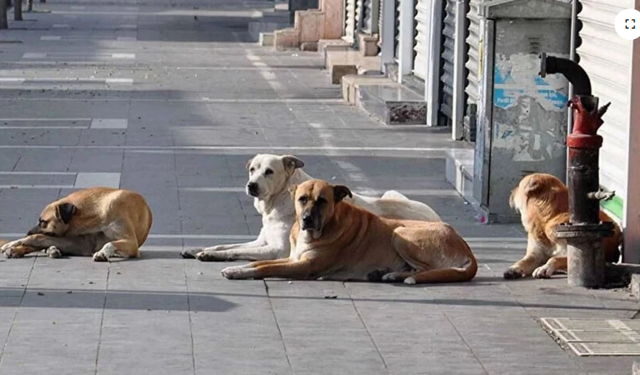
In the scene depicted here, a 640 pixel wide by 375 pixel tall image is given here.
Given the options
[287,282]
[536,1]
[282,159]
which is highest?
[536,1]

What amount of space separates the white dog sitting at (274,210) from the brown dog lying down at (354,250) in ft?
1.49

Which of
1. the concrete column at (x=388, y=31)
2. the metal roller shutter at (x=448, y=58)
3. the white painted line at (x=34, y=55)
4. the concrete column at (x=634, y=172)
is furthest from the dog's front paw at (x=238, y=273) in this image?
the white painted line at (x=34, y=55)

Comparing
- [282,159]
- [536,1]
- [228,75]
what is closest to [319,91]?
[228,75]

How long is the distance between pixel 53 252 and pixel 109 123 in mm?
8227

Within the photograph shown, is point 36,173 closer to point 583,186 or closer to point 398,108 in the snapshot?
point 398,108

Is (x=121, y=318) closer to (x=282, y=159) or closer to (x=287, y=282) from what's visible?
(x=287, y=282)

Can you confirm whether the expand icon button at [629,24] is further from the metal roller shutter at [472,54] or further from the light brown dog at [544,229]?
the metal roller shutter at [472,54]

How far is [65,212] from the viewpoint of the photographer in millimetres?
9852

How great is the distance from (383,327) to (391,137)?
9196mm

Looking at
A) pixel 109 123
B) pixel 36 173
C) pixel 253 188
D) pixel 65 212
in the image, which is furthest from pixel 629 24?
pixel 109 123

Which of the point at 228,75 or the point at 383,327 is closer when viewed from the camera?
the point at 383,327

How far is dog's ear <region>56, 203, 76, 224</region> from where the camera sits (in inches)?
387

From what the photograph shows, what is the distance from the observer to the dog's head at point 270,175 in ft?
32.1

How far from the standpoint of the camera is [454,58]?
1689 cm
